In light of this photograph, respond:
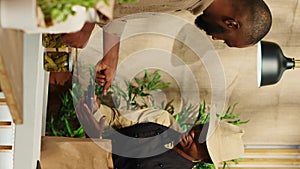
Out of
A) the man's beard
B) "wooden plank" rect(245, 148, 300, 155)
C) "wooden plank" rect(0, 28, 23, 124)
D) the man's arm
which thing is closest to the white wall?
"wooden plank" rect(0, 28, 23, 124)

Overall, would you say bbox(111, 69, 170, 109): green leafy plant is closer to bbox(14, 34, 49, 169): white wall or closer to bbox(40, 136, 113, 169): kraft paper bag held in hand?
bbox(40, 136, 113, 169): kraft paper bag held in hand

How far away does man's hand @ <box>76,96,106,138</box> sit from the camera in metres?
3.41

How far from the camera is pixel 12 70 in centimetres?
138

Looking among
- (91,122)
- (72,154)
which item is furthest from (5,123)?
(91,122)

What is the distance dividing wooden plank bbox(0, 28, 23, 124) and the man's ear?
1756 millimetres

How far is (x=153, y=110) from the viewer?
12.1 feet

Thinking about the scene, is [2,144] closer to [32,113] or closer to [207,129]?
[32,113]

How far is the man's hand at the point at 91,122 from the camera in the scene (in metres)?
3.41

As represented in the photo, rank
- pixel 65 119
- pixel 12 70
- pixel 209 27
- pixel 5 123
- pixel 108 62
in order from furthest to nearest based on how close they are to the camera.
Answer: 1. pixel 65 119
2. pixel 209 27
3. pixel 108 62
4. pixel 5 123
5. pixel 12 70

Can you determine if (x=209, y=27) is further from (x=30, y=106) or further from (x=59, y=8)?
(x=59, y=8)

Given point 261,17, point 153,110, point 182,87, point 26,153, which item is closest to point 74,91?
point 153,110

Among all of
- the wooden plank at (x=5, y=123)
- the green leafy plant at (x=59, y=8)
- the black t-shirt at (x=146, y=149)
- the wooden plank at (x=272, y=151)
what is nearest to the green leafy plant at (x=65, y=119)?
the black t-shirt at (x=146, y=149)

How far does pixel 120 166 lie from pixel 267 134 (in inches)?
55.7

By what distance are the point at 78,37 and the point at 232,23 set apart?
0.77 metres
